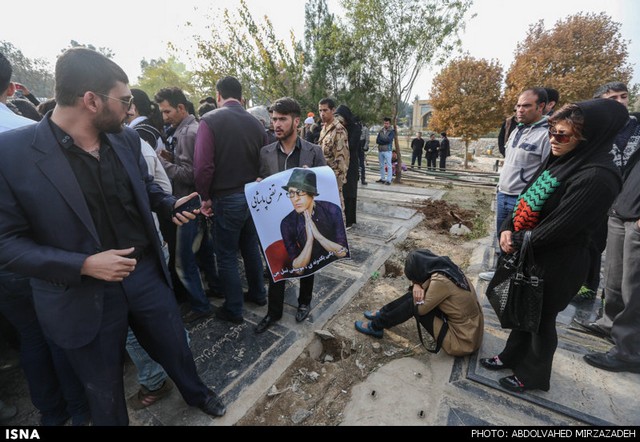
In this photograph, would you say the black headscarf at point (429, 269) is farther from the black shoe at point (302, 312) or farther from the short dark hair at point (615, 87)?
the short dark hair at point (615, 87)

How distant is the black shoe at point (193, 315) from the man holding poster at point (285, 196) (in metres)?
0.63

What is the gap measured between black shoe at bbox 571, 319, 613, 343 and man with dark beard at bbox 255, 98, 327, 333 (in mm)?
2726

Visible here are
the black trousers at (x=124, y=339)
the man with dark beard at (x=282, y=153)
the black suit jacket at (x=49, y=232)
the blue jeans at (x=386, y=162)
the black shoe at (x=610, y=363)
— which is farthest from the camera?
the blue jeans at (x=386, y=162)

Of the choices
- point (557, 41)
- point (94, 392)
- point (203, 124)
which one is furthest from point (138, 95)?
point (557, 41)

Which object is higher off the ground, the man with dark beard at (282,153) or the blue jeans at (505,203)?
the man with dark beard at (282,153)

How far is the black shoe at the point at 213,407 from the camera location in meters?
1.95

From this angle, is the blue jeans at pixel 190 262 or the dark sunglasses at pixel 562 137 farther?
the blue jeans at pixel 190 262

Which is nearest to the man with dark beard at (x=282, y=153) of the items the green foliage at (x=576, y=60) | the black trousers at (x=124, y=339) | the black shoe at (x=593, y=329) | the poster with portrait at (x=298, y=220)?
the poster with portrait at (x=298, y=220)

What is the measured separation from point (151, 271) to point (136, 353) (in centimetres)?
77

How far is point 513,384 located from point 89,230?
2798mm

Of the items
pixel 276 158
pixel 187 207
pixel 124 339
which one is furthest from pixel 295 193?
pixel 124 339

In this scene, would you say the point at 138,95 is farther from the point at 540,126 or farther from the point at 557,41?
the point at 557,41

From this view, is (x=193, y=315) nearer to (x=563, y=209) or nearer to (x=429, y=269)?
(x=429, y=269)

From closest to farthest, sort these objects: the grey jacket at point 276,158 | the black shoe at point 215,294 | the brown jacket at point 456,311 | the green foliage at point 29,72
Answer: the brown jacket at point 456,311
the grey jacket at point 276,158
the black shoe at point 215,294
the green foliage at point 29,72
